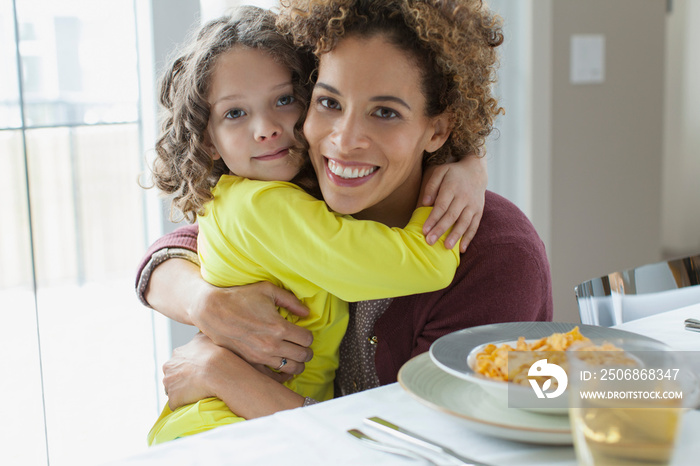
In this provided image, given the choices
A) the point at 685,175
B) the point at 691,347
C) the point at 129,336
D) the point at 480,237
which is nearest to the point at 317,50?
the point at 480,237

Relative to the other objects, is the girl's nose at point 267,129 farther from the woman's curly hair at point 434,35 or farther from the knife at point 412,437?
the knife at point 412,437

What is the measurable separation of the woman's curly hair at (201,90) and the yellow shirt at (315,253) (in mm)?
72

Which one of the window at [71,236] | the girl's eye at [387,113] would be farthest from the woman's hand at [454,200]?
the window at [71,236]

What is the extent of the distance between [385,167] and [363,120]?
0.29 feet

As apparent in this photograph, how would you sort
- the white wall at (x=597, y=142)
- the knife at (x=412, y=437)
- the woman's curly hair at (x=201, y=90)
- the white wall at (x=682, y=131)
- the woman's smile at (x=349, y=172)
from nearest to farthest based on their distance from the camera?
the knife at (x=412, y=437) → the woman's smile at (x=349, y=172) → the woman's curly hair at (x=201, y=90) → the white wall at (x=597, y=142) → the white wall at (x=682, y=131)

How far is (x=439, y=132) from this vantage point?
4.23 feet

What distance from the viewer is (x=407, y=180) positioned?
132 cm

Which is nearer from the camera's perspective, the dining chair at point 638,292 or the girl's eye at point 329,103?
the girl's eye at point 329,103

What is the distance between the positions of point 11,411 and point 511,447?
61.3 inches

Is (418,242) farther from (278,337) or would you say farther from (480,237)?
(278,337)

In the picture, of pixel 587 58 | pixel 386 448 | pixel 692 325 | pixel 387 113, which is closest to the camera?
pixel 386 448

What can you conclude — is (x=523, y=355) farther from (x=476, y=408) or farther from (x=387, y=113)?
(x=387, y=113)

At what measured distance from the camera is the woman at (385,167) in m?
1.14

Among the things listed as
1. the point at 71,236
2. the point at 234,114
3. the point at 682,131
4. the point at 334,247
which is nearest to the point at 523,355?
the point at 334,247
